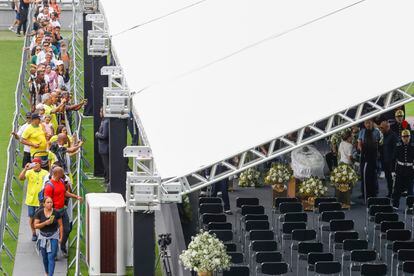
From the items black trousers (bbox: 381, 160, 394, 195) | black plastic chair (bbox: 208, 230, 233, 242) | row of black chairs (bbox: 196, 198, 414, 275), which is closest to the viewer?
row of black chairs (bbox: 196, 198, 414, 275)

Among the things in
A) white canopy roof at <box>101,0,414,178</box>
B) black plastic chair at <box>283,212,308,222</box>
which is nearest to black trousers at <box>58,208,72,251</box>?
white canopy roof at <box>101,0,414,178</box>

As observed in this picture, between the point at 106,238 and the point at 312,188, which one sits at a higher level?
the point at 312,188

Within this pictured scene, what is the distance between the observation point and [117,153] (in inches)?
1176

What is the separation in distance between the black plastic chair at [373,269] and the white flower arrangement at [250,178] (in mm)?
8391

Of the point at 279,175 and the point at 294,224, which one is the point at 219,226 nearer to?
the point at 294,224

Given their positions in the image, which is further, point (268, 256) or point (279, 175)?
point (279, 175)

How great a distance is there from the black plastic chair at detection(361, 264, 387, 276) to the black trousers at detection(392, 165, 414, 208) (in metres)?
6.39

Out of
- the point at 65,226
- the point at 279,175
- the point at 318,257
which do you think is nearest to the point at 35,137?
the point at 65,226

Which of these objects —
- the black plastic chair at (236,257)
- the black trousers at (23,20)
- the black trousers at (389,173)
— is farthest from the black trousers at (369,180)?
the black trousers at (23,20)

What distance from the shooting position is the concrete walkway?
28094mm

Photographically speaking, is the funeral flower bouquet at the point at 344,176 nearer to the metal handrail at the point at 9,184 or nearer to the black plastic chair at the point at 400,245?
the black plastic chair at the point at 400,245

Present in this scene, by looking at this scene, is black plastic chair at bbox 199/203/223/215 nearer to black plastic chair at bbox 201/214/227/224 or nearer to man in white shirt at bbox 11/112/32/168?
black plastic chair at bbox 201/214/227/224

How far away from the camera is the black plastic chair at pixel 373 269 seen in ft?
88.4

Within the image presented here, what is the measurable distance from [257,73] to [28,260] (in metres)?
5.28
